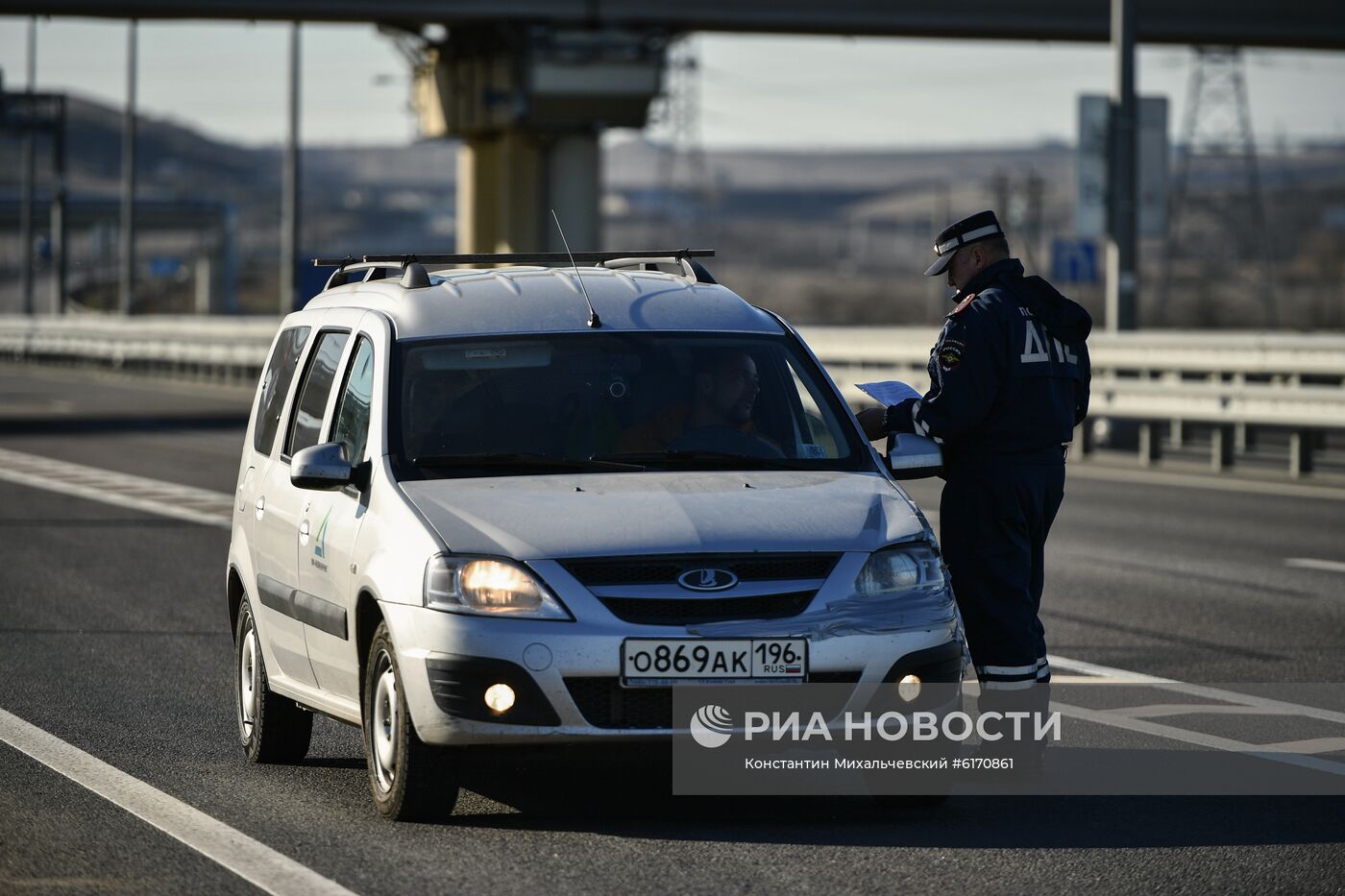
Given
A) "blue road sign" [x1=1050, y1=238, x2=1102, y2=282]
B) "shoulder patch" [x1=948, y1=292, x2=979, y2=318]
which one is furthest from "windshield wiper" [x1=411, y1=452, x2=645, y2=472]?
"blue road sign" [x1=1050, y1=238, x2=1102, y2=282]

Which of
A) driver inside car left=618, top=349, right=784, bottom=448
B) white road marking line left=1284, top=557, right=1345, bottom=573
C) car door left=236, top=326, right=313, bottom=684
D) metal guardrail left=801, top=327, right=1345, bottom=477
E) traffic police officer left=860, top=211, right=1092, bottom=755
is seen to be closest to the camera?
driver inside car left=618, top=349, right=784, bottom=448

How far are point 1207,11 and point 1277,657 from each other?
3118 centimetres

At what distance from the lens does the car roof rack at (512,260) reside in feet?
24.4

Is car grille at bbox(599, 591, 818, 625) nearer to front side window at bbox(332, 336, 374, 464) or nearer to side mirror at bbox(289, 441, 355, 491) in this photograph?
side mirror at bbox(289, 441, 355, 491)

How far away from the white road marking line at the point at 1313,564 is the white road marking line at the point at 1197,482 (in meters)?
4.54

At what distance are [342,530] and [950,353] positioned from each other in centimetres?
199

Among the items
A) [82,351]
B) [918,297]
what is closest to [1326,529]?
[82,351]

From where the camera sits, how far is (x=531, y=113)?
128 feet

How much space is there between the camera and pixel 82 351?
2176 inches

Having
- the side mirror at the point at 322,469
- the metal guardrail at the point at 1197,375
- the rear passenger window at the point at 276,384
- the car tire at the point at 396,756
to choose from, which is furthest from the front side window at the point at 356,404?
the metal guardrail at the point at 1197,375

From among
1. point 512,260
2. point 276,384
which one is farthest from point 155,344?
point 512,260

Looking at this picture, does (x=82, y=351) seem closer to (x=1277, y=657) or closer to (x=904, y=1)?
(x=904, y=1)

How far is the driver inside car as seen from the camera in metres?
6.80

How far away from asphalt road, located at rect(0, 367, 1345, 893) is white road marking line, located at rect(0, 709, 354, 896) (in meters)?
0.05
